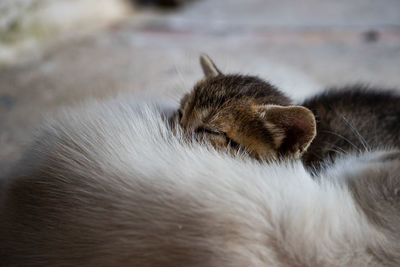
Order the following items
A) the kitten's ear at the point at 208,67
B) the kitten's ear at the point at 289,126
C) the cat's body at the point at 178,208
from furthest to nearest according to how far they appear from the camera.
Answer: the kitten's ear at the point at 208,67
the kitten's ear at the point at 289,126
the cat's body at the point at 178,208

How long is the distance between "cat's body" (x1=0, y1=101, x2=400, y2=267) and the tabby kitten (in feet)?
0.59

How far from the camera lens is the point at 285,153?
1.11 meters

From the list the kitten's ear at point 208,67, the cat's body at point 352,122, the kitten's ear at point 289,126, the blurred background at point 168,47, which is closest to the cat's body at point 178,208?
the kitten's ear at point 289,126

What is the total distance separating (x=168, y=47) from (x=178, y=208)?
1.81m

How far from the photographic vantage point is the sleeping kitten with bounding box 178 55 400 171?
3.59 ft

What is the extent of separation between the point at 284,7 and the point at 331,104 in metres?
2.14

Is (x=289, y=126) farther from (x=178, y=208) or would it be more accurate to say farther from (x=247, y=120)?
(x=178, y=208)

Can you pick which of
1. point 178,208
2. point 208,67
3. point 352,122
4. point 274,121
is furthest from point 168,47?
point 178,208

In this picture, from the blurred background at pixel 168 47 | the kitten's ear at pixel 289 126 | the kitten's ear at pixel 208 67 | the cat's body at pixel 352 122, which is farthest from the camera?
the blurred background at pixel 168 47

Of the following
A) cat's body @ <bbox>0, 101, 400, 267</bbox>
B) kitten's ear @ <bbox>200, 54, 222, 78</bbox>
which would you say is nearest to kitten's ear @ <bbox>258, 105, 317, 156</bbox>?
cat's body @ <bbox>0, 101, 400, 267</bbox>

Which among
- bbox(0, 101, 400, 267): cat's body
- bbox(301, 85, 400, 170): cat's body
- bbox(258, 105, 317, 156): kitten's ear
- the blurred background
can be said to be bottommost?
bbox(0, 101, 400, 267): cat's body

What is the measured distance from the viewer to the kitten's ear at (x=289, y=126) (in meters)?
1.07

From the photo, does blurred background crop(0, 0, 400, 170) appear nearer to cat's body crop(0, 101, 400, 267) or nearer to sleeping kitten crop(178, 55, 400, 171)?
sleeping kitten crop(178, 55, 400, 171)

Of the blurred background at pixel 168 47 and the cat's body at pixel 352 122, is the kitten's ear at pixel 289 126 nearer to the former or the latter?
the cat's body at pixel 352 122
